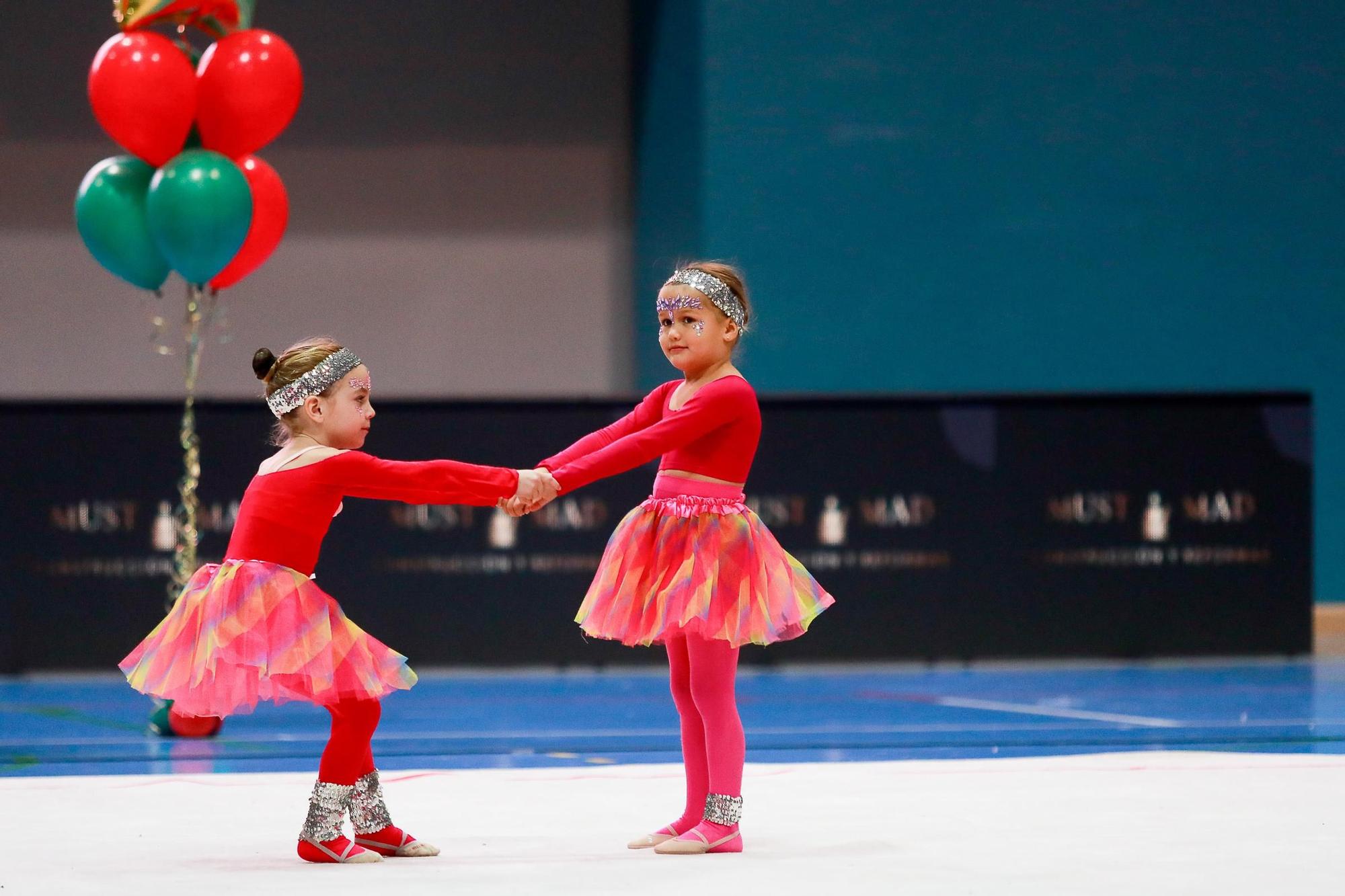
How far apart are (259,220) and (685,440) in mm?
3138

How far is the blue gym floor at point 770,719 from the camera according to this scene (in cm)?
519

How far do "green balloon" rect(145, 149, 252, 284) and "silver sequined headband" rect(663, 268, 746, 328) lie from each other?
260 centimetres

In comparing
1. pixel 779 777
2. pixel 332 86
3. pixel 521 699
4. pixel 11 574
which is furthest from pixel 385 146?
pixel 779 777

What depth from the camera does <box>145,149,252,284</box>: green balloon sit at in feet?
19.2

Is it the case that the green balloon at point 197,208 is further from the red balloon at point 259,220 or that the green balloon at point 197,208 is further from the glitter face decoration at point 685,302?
the glitter face decoration at point 685,302

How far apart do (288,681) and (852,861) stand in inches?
45.1

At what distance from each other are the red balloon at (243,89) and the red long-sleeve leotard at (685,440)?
2.70m

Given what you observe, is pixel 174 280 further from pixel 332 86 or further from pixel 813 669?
pixel 813 669

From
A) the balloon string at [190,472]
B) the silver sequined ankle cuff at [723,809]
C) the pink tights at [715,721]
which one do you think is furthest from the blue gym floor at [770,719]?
the silver sequined ankle cuff at [723,809]

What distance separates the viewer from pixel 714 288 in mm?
3777

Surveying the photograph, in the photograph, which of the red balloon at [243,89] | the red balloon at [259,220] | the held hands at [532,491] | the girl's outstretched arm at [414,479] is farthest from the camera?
the red balloon at [259,220]

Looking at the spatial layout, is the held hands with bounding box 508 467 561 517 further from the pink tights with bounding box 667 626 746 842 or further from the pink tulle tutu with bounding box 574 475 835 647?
the pink tights with bounding box 667 626 746 842

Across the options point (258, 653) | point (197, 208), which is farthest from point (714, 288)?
point (197, 208)

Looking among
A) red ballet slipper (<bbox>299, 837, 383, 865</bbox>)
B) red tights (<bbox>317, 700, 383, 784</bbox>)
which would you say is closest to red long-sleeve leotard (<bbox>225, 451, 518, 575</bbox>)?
red tights (<bbox>317, 700, 383, 784</bbox>)
